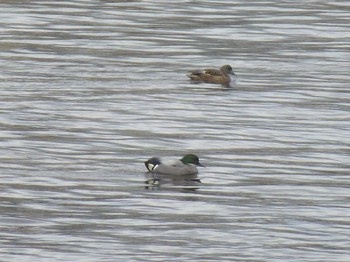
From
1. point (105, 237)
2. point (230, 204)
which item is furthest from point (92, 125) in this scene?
point (105, 237)

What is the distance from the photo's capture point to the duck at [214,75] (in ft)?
97.0

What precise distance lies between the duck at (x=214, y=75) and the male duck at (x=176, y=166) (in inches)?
347

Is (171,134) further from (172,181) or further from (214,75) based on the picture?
(214,75)

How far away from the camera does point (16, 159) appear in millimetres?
21297

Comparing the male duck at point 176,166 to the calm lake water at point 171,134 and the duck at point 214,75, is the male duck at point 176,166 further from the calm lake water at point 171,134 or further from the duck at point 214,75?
the duck at point 214,75

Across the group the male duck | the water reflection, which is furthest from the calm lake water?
the male duck

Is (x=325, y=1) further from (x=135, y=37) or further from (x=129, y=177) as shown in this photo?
(x=129, y=177)

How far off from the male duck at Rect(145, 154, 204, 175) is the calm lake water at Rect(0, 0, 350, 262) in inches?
8.7

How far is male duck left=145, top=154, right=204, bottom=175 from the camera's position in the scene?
20562 mm

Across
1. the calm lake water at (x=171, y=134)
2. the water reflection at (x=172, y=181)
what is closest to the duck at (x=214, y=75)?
the calm lake water at (x=171, y=134)

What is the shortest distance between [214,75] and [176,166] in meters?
9.32

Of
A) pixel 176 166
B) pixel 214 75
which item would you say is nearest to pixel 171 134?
pixel 176 166

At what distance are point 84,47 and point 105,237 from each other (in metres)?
18.0

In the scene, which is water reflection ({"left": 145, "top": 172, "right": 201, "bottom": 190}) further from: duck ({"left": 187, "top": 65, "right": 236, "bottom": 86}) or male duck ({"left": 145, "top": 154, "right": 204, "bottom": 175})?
duck ({"left": 187, "top": 65, "right": 236, "bottom": 86})
